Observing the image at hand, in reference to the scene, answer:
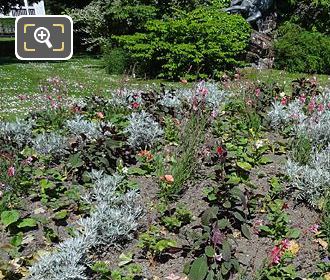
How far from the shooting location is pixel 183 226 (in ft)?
11.7

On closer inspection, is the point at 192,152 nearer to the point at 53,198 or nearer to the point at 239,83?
the point at 53,198

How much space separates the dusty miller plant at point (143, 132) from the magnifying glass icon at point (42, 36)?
3.42ft

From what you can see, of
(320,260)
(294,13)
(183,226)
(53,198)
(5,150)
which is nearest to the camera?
(320,260)

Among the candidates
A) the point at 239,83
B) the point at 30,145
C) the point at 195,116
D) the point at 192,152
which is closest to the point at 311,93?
the point at 239,83

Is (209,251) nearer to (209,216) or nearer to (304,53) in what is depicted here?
(209,216)

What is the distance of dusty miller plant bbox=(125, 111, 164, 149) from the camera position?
4.61 meters

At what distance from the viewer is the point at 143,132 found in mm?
4609

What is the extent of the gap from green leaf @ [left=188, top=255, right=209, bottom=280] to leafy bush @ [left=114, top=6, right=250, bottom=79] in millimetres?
9041

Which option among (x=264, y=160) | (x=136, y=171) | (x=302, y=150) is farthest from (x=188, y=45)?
(x=136, y=171)

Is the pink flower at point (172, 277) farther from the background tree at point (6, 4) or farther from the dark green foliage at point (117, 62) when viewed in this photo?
the background tree at point (6, 4)

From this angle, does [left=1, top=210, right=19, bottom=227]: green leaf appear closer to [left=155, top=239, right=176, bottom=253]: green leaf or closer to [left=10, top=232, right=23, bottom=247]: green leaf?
[left=10, top=232, right=23, bottom=247]: green leaf

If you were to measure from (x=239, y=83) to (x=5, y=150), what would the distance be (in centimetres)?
328

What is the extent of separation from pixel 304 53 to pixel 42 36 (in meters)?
10.1

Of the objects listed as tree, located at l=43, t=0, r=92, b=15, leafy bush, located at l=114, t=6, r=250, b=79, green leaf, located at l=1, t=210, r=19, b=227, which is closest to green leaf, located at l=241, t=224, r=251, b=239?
green leaf, located at l=1, t=210, r=19, b=227
